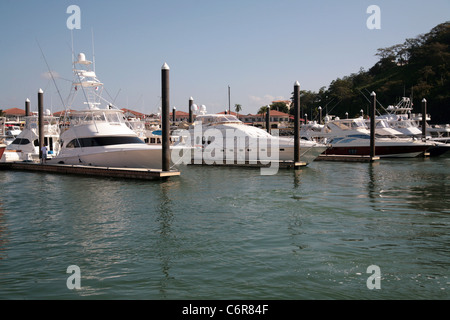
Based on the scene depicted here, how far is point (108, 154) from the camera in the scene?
75.1 ft

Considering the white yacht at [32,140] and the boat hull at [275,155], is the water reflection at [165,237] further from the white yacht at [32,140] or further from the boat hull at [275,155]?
the white yacht at [32,140]

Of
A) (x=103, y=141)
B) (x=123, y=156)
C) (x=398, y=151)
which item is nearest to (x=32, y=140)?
(x=103, y=141)

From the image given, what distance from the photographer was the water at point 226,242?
6781 millimetres

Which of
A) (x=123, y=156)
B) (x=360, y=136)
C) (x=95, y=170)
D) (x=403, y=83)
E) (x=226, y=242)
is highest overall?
(x=403, y=83)

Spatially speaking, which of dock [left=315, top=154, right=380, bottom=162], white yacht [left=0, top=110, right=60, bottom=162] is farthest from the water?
white yacht [left=0, top=110, right=60, bottom=162]

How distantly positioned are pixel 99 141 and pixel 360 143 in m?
23.1

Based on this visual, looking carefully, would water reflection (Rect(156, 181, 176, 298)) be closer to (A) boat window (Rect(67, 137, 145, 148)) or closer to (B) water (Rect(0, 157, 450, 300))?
(B) water (Rect(0, 157, 450, 300))

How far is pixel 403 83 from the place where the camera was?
86.6 meters

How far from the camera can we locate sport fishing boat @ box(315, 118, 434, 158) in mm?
34750

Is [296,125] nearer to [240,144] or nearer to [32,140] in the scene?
[240,144]

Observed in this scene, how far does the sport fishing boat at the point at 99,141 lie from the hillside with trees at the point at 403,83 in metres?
49.8

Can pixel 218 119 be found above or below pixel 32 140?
above

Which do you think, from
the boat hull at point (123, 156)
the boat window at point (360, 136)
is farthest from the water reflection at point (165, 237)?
the boat window at point (360, 136)
